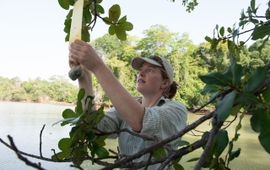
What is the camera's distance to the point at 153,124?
1129mm

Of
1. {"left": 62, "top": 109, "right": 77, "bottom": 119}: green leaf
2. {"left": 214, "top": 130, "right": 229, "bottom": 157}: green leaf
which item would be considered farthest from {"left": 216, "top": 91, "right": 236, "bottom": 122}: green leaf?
{"left": 62, "top": 109, "right": 77, "bottom": 119}: green leaf

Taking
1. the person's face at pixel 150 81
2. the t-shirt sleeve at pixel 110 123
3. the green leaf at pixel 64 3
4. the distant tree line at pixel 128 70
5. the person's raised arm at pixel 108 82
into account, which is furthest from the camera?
the distant tree line at pixel 128 70

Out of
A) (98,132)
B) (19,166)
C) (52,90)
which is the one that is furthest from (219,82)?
(52,90)

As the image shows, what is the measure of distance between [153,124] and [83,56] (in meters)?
0.32

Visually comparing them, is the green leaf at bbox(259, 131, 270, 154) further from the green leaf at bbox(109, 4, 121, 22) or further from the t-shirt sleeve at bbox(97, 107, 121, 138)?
the t-shirt sleeve at bbox(97, 107, 121, 138)

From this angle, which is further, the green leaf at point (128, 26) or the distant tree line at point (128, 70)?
the distant tree line at point (128, 70)

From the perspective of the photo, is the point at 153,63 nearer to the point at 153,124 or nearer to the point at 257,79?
the point at 153,124

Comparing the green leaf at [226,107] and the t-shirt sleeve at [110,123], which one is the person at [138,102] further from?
the green leaf at [226,107]

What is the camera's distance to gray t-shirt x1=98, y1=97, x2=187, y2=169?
114 cm

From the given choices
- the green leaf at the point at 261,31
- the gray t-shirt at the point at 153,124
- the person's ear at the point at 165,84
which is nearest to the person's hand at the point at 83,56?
the gray t-shirt at the point at 153,124

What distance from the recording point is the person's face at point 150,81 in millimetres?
1502

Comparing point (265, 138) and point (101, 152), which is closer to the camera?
point (265, 138)

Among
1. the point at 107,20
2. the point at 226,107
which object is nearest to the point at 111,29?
the point at 107,20

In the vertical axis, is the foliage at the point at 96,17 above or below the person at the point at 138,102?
above
